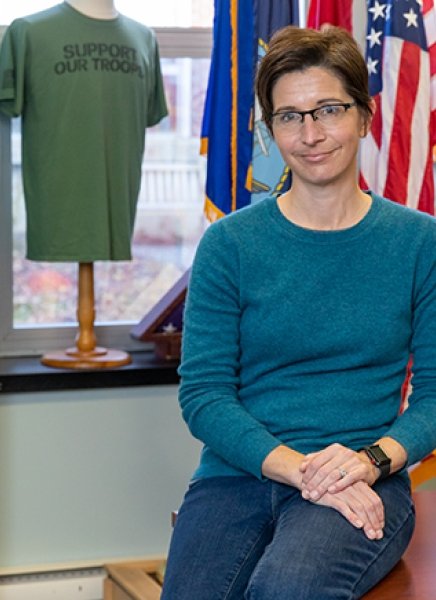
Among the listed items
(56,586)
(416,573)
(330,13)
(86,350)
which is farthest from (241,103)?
(416,573)

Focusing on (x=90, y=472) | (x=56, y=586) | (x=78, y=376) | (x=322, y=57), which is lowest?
(x=56, y=586)

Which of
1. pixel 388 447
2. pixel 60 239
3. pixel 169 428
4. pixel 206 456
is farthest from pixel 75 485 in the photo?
pixel 388 447

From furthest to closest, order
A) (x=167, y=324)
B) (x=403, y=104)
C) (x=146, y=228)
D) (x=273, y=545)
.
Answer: (x=146, y=228) < (x=167, y=324) < (x=403, y=104) < (x=273, y=545)

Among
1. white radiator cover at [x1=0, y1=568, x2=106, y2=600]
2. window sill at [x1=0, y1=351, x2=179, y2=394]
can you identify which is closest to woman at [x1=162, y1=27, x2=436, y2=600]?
window sill at [x1=0, y1=351, x2=179, y2=394]

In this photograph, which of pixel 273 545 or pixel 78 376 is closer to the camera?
pixel 273 545

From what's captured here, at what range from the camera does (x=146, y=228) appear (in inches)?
131

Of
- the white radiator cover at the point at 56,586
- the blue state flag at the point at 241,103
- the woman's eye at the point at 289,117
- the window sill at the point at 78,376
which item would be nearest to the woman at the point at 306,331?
the woman's eye at the point at 289,117

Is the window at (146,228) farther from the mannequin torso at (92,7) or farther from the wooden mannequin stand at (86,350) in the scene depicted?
the mannequin torso at (92,7)

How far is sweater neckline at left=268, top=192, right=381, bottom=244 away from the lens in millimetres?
1872

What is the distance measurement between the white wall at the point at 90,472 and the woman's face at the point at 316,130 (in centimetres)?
133

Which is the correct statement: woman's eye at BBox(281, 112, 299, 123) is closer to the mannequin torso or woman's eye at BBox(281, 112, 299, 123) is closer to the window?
the mannequin torso

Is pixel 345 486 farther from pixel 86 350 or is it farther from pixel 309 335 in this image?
pixel 86 350

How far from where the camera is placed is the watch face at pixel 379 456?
1753mm

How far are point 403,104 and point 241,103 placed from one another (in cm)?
41
